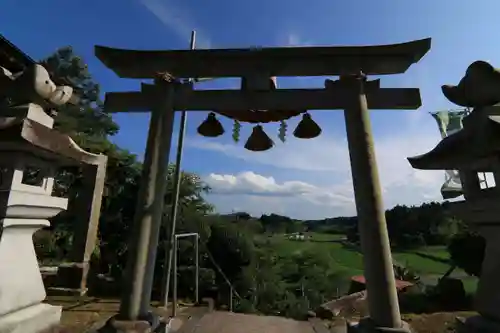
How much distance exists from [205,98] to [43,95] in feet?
6.46

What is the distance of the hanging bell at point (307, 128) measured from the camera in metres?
4.68

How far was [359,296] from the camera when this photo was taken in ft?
22.9

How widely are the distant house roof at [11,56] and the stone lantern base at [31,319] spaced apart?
6106 mm

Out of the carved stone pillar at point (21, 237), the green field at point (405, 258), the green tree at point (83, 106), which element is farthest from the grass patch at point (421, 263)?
the carved stone pillar at point (21, 237)

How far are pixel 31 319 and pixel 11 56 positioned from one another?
7.74 meters

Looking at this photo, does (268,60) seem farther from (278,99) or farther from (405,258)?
(405,258)

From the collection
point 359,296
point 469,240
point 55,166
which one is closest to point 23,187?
point 55,166

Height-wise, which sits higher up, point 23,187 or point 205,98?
point 205,98

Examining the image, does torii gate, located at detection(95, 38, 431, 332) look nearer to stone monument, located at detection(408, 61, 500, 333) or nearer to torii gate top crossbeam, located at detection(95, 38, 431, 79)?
torii gate top crossbeam, located at detection(95, 38, 431, 79)

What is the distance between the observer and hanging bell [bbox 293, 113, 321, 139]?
4.68m

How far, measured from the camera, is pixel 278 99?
431 centimetres

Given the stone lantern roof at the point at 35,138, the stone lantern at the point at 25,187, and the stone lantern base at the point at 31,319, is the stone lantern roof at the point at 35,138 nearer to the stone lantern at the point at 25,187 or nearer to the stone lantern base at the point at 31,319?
the stone lantern at the point at 25,187

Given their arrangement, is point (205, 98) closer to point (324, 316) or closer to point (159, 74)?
point (159, 74)

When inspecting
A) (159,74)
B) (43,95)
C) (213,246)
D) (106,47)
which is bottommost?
(213,246)
